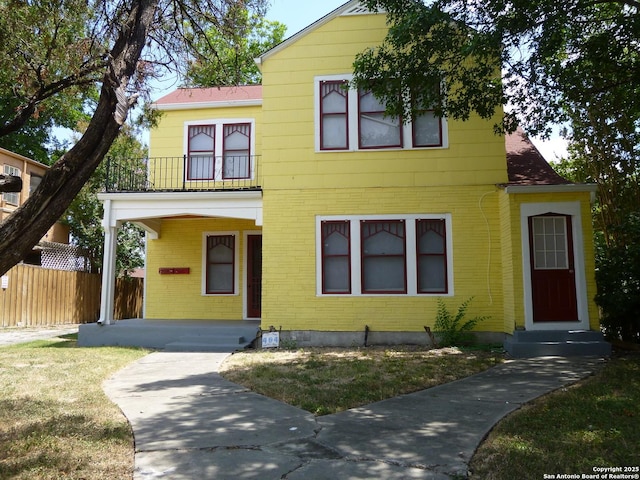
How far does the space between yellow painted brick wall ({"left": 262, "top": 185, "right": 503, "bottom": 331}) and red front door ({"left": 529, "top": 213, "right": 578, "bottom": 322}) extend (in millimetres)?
851

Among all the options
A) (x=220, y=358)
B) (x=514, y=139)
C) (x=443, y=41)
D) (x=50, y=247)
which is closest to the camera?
(x=443, y=41)

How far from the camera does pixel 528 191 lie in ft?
33.3

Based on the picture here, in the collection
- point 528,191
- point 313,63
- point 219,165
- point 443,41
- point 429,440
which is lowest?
point 429,440

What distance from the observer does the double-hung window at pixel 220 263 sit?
46.5 ft

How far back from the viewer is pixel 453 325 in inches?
417

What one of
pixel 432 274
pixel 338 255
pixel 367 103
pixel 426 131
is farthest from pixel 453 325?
pixel 367 103

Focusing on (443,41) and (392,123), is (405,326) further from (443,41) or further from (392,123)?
(443,41)

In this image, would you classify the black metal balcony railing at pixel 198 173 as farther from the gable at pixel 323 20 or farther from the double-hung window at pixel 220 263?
the gable at pixel 323 20

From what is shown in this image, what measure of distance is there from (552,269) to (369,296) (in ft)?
12.3

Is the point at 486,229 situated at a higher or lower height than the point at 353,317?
higher

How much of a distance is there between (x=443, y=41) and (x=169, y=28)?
16.4 ft

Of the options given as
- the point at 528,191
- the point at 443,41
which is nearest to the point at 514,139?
the point at 528,191

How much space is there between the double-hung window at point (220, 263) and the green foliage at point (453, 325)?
5.94 m

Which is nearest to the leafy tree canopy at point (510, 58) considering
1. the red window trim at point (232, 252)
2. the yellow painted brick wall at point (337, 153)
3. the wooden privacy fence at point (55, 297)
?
the yellow painted brick wall at point (337, 153)
